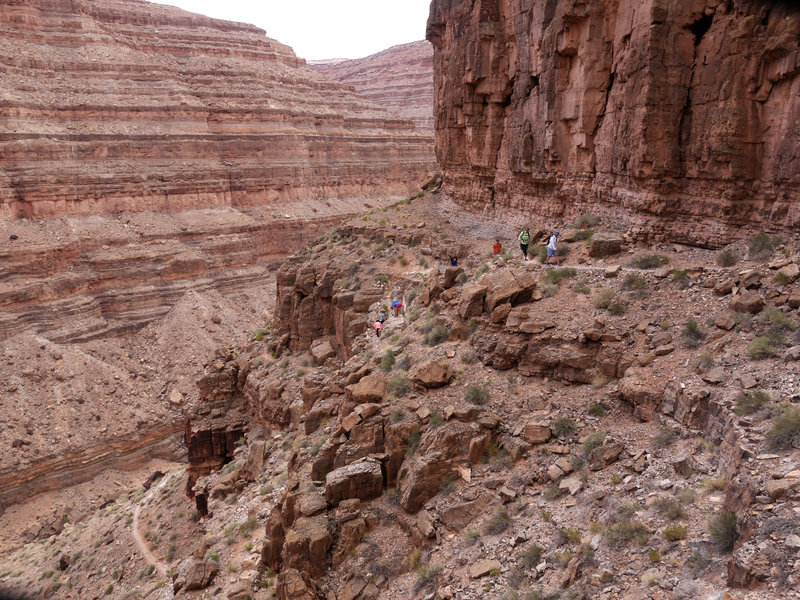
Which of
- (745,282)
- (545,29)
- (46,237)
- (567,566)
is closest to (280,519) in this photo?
(567,566)

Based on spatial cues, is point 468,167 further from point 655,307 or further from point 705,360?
point 705,360

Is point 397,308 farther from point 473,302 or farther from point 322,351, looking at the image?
point 473,302

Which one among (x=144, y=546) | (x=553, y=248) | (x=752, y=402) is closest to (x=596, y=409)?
(x=752, y=402)

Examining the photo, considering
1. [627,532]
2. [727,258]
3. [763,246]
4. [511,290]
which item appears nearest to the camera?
[627,532]

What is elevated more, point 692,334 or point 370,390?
point 692,334

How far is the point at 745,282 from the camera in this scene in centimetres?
1037

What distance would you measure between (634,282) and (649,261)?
1415mm

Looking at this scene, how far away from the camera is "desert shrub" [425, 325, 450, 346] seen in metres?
14.0

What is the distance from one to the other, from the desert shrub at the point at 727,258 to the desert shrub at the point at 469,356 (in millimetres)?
5379

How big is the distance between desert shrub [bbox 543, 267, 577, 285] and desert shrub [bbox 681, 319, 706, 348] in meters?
3.59

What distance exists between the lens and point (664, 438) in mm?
8523

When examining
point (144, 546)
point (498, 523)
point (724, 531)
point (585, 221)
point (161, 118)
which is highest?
point (161, 118)

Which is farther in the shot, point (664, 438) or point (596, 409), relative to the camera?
point (596, 409)

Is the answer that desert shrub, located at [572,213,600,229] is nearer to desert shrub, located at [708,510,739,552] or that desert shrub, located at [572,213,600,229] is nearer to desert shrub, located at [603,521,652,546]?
desert shrub, located at [603,521,652,546]
